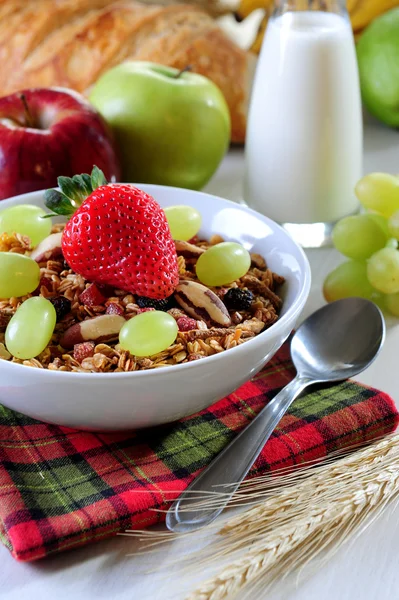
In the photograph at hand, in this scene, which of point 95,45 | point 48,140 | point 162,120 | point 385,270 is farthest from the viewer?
point 95,45

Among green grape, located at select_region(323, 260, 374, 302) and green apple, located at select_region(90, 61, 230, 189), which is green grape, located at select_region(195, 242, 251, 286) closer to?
green grape, located at select_region(323, 260, 374, 302)

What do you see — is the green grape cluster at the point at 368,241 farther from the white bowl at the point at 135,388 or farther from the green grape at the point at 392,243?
the white bowl at the point at 135,388

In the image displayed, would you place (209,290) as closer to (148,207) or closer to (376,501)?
(148,207)

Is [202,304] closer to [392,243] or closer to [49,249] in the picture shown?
[49,249]

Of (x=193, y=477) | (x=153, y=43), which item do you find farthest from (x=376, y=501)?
(x=153, y=43)

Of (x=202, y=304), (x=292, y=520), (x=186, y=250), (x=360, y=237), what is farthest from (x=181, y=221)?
(x=292, y=520)

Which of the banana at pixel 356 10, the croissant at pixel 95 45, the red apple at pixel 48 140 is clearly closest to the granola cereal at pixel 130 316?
the red apple at pixel 48 140
